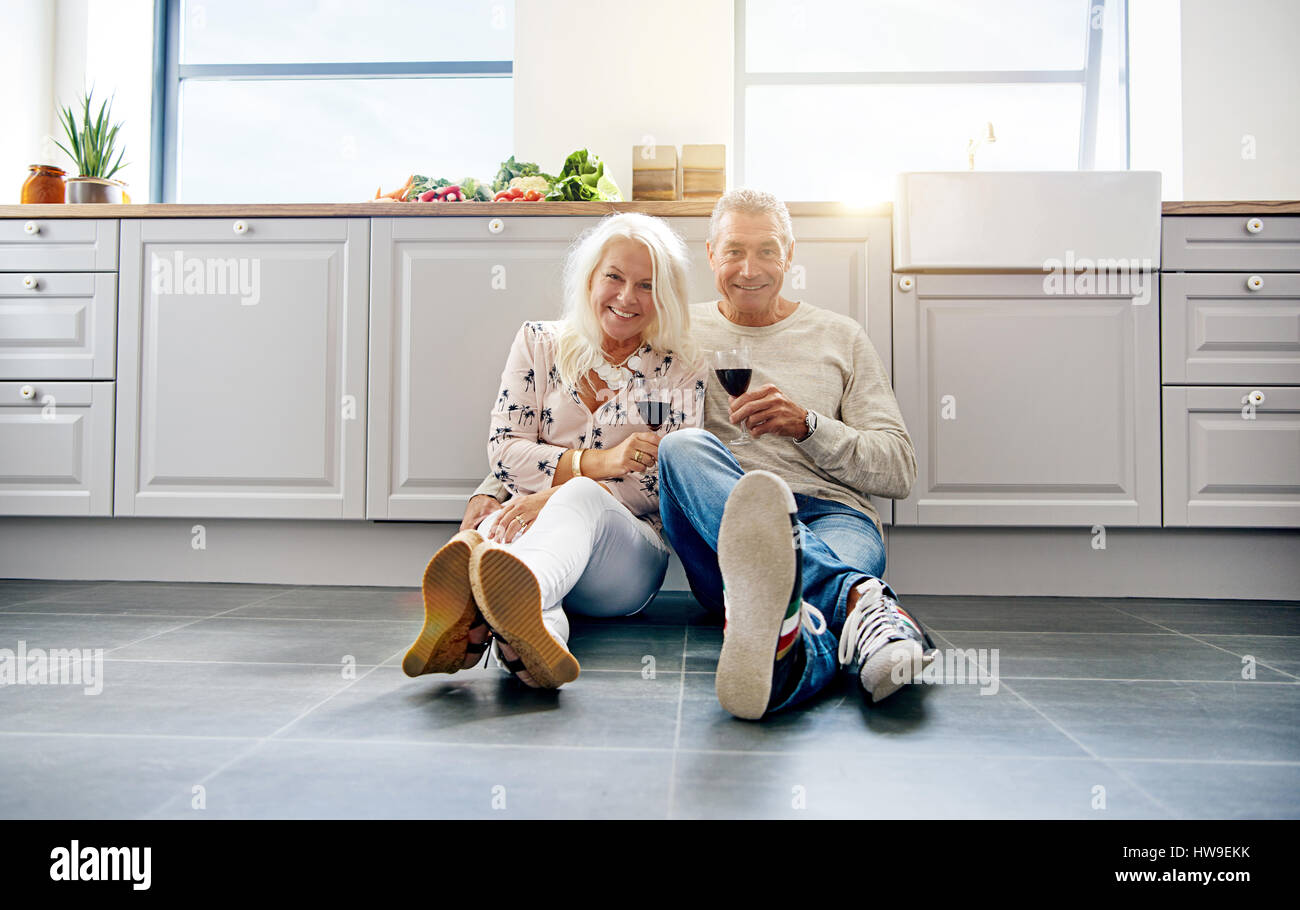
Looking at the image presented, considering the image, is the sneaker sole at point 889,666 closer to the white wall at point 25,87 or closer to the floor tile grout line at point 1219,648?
the floor tile grout line at point 1219,648

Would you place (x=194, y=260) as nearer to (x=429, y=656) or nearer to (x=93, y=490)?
(x=93, y=490)

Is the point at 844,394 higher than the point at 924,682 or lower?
higher

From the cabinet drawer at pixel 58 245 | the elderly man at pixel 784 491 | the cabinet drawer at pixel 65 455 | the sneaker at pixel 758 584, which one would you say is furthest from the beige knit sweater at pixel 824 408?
the cabinet drawer at pixel 58 245

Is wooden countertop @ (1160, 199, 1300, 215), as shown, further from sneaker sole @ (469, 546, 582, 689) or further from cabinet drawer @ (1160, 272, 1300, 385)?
sneaker sole @ (469, 546, 582, 689)

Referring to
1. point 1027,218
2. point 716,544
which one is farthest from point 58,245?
point 1027,218

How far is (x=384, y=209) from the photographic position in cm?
211

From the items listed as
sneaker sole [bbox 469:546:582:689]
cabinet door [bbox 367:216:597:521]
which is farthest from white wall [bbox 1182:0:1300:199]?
sneaker sole [bbox 469:546:582:689]

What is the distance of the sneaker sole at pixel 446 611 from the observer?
1001mm

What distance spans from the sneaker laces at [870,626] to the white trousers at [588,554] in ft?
1.23

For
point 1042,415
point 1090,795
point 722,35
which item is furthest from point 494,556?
point 722,35

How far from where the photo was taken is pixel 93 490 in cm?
214
